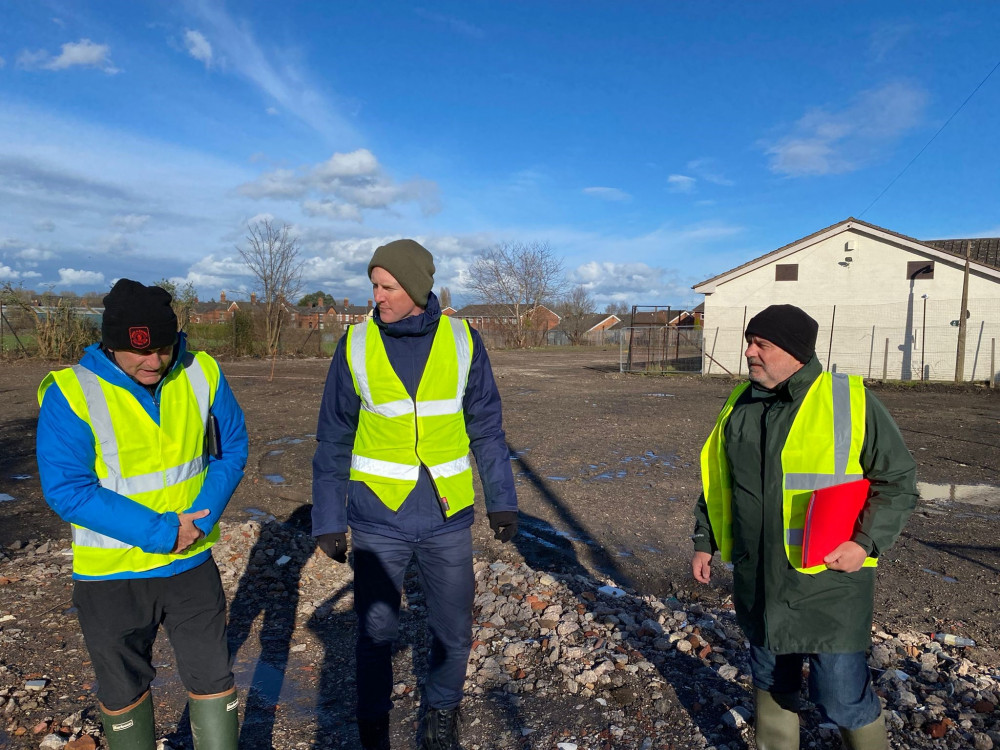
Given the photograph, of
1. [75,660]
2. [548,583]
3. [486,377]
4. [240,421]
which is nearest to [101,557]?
[240,421]

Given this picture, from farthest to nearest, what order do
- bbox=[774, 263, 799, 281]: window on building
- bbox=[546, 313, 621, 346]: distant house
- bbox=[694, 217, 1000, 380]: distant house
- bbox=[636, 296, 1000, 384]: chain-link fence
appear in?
bbox=[546, 313, 621, 346]: distant house < bbox=[774, 263, 799, 281]: window on building < bbox=[694, 217, 1000, 380]: distant house < bbox=[636, 296, 1000, 384]: chain-link fence

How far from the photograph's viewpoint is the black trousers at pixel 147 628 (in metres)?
2.14

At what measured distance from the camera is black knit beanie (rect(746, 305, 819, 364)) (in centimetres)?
225

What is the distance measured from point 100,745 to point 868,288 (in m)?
25.3

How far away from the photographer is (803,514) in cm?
221

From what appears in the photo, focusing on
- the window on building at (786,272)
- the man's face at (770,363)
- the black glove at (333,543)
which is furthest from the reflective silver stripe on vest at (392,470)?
the window on building at (786,272)

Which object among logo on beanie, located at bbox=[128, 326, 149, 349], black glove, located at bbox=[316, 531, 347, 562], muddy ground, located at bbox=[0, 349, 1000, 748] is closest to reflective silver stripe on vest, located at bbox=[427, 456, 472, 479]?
black glove, located at bbox=[316, 531, 347, 562]

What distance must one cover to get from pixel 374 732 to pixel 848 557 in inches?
75.0

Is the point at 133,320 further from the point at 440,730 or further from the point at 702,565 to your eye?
the point at 702,565

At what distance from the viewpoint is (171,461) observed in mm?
2277

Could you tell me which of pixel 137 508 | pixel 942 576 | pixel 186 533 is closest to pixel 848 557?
pixel 186 533

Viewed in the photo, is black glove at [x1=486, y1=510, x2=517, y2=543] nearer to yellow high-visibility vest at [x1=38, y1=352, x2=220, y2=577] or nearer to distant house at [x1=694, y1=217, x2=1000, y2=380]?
yellow high-visibility vest at [x1=38, y1=352, x2=220, y2=577]

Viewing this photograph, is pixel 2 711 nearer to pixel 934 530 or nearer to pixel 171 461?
pixel 171 461

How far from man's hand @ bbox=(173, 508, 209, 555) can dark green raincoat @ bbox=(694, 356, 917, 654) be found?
1855mm
